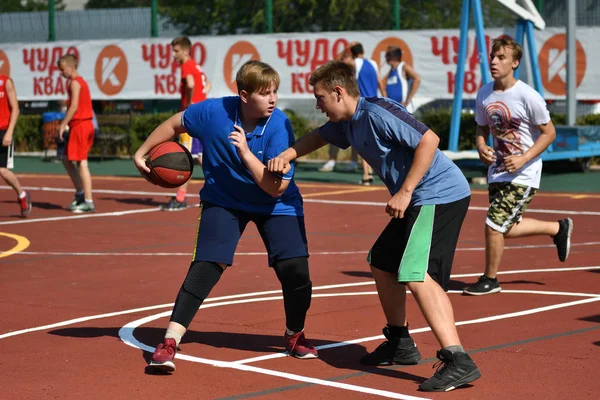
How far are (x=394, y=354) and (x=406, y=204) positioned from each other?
3.31 feet

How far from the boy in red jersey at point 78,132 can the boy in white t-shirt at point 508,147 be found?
7654mm

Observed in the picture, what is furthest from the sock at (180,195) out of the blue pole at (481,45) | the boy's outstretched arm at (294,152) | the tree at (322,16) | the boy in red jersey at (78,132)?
the tree at (322,16)

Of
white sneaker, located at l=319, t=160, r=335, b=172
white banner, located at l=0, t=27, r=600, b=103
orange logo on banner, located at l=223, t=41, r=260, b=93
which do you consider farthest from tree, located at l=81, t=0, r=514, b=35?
white sneaker, located at l=319, t=160, r=335, b=172

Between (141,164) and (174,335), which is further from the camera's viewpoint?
(141,164)

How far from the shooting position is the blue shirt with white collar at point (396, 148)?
6.21 meters

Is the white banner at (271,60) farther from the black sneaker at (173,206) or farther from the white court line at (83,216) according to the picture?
the white court line at (83,216)

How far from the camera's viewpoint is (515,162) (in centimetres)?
897

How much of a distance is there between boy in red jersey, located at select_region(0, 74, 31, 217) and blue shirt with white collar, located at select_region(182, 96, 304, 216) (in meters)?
8.43

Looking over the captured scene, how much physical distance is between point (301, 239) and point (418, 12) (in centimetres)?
3355

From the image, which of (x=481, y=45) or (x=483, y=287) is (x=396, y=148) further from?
(x=481, y=45)

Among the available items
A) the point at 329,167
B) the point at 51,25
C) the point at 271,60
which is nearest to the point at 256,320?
the point at 329,167

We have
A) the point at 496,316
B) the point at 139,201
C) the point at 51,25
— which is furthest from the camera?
the point at 51,25

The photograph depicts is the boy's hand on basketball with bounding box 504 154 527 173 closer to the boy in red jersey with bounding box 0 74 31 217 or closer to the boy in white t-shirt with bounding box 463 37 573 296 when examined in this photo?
the boy in white t-shirt with bounding box 463 37 573 296

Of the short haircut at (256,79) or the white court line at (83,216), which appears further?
the white court line at (83,216)
